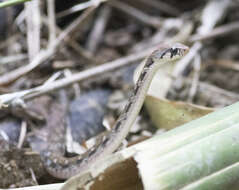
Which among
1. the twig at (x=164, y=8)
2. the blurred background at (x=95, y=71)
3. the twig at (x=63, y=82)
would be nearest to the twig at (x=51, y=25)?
the blurred background at (x=95, y=71)

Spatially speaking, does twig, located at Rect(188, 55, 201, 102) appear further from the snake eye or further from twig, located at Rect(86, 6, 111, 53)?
twig, located at Rect(86, 6, 111, 53)

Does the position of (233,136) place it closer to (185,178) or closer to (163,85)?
(185,178)

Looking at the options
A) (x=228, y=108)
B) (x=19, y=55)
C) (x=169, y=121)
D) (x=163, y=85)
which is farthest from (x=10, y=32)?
(x=228, y=108)

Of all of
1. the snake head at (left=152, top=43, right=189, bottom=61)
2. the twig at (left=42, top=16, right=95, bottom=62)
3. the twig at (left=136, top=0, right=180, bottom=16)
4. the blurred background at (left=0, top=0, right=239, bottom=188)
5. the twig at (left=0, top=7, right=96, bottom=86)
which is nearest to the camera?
the snake head at (left=152, top=43, right=189, bottom=61)

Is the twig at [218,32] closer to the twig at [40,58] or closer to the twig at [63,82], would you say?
the twig at [63,82]

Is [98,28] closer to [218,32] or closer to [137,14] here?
[137,14]

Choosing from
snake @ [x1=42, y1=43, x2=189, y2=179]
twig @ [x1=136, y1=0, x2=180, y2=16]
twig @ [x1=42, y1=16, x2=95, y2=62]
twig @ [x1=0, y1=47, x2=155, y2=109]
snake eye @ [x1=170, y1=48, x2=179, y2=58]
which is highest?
twig @ [x1=136, y1=0, x2=180, y2=16]

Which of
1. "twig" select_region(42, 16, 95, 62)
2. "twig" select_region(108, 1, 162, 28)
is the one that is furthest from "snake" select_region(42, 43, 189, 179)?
"twig" select_region(108, 1, 162, 28)
